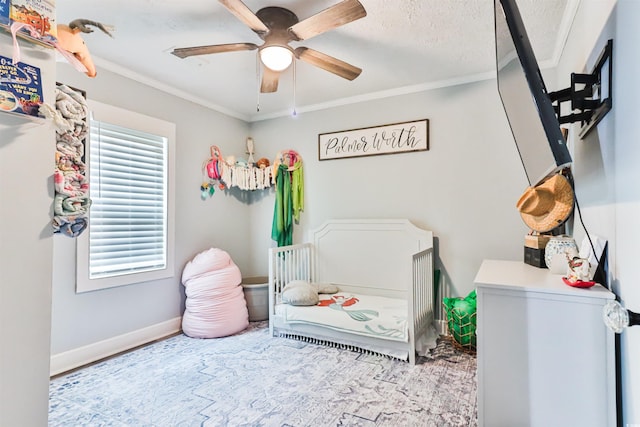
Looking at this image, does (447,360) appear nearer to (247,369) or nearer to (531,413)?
(531,413)

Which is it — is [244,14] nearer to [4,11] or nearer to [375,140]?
[4,11]

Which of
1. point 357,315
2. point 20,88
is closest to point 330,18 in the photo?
point 20,88

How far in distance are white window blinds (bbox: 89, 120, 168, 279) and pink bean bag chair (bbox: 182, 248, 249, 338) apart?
332mm

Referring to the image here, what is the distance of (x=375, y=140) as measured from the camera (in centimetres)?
335

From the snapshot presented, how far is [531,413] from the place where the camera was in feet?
4.25

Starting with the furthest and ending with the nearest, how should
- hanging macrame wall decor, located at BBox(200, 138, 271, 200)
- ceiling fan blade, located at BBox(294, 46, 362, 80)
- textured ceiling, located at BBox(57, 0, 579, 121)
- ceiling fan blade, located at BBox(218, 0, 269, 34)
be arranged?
hanging macrame wall decor, located at BBox(200, 138, 271, 200), ceiling fan blade, located at BBox(294, 46, 362, 80), textured ceiling, located at BBox(57, 0, 579, 121), ceiling fan blade, located at BBox(218, 0, 269, 34)

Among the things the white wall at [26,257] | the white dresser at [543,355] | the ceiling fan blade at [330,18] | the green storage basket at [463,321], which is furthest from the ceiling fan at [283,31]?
the green storage basket at [463,321]

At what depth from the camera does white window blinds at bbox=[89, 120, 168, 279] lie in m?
2.56

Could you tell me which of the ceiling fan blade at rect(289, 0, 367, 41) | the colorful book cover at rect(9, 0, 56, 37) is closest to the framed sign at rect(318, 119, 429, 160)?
the ceiling fan blade at rect(289, 0, 367, 41)

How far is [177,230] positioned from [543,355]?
301cm

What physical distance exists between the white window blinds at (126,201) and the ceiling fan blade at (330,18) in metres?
1.79

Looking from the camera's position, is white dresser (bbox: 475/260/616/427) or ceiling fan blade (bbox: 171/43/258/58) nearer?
white dresser (bbox: 475/260/616/427)

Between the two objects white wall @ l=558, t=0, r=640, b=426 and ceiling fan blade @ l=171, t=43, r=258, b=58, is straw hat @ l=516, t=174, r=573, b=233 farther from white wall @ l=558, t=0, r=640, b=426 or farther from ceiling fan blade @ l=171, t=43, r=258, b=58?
ceiling fan blade @ l=171, t=43, r=258, b=58

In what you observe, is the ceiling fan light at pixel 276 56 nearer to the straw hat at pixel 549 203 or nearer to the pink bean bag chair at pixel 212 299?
the straw hat at pixel 549 203
